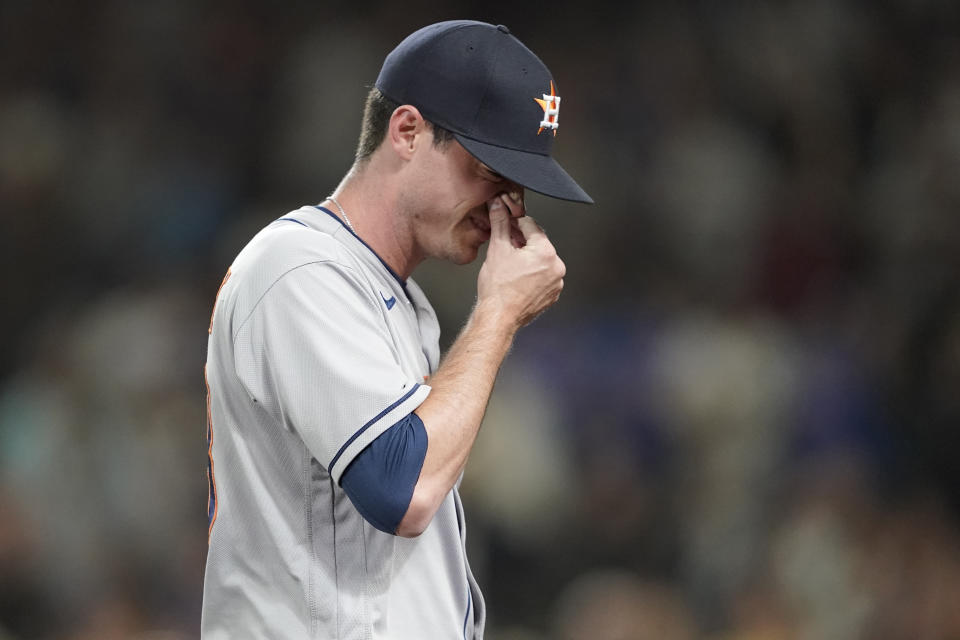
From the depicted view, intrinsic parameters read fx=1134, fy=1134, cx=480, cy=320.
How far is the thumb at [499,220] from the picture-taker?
6.20 feet

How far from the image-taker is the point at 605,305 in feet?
16.2

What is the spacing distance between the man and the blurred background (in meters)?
2.63

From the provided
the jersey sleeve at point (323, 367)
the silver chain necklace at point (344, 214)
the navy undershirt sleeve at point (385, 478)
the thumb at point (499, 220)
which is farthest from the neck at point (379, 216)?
the navy undershirt sleeve at point (385, 478)

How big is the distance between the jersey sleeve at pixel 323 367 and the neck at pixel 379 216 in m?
0.24

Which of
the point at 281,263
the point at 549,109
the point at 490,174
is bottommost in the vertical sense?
the point at 281,263

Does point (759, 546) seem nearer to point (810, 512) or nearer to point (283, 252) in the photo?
point (810, 512)

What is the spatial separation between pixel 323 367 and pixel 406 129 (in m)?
0.50

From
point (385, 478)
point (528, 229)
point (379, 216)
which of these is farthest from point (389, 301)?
point (385, 478)

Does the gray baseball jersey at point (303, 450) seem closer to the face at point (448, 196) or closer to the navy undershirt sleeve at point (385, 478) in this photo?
Answer: the navy undershirt sleeve at point (385, 478)

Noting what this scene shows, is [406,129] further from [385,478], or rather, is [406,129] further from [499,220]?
[385,478]

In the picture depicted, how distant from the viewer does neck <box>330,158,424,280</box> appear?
1.88 meters

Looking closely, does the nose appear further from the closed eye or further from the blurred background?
the blurred background

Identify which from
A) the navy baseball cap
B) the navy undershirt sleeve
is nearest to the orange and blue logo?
the navy baseball cap

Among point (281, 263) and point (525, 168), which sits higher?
point (525, 168)
